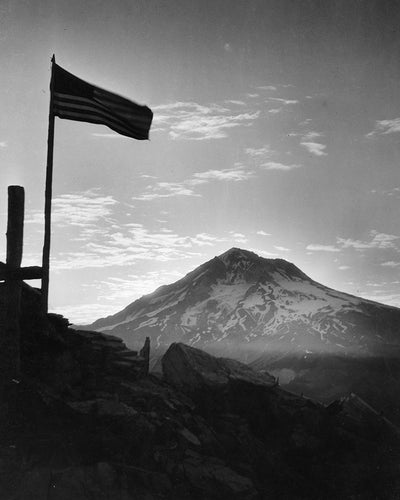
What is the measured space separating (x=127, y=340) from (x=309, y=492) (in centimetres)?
17836

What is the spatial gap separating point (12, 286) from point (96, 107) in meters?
4.56

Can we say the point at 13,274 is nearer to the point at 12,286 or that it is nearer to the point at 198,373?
the point at 12,286

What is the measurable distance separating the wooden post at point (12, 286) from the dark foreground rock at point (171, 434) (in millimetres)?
660

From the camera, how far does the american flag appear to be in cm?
1061

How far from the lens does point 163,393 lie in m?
14.0

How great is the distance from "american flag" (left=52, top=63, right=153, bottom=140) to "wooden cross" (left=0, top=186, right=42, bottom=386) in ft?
8.19

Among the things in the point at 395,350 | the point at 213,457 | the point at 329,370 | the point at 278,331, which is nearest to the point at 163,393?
the point at 213,457

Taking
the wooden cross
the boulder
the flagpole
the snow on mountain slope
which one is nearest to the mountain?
the snow on mountain slope

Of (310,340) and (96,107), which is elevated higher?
(96,107)

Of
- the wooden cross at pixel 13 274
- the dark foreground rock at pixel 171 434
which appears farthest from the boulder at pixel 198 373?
the wooden cross at pixel 13 274

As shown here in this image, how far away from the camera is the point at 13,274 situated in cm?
925

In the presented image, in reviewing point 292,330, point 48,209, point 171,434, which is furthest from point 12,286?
point 292,330

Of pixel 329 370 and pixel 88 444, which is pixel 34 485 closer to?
pixel 88 444

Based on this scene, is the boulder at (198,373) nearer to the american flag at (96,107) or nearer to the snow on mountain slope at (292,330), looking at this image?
the american flag at (96,107)
